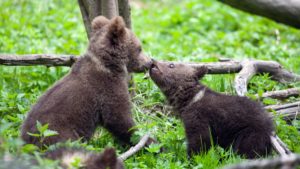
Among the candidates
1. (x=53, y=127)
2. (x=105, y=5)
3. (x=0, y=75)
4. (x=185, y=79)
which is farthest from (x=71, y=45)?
(x=53, y=127)

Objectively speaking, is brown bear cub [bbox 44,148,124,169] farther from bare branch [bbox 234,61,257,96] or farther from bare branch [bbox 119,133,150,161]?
bare branch [bbox 234,61,257,96]

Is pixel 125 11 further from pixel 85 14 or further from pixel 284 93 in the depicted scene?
pixel 284 93

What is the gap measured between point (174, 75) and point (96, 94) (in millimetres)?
1317

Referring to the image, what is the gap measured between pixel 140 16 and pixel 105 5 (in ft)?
25.8

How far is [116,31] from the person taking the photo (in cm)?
691

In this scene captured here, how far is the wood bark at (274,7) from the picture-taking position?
9.38 meters

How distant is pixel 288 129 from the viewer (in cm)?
698

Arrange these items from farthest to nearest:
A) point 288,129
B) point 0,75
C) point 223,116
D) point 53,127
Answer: point 0,75
point 288,129
point 223,116
point 53,127

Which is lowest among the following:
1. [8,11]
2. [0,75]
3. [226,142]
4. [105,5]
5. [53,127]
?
[226,142]

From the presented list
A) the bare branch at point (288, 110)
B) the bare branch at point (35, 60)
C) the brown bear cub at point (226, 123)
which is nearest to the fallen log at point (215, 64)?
the bare branch at point (35, 60)

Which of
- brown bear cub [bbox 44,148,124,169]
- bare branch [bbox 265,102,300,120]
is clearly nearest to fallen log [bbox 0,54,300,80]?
bare branch [bbox 265,102,300,120]

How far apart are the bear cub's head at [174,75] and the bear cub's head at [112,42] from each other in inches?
17.5

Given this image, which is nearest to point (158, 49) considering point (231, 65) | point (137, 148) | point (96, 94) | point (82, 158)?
point (231, 65)

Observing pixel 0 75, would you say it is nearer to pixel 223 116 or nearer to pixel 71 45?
pixel 71 45
